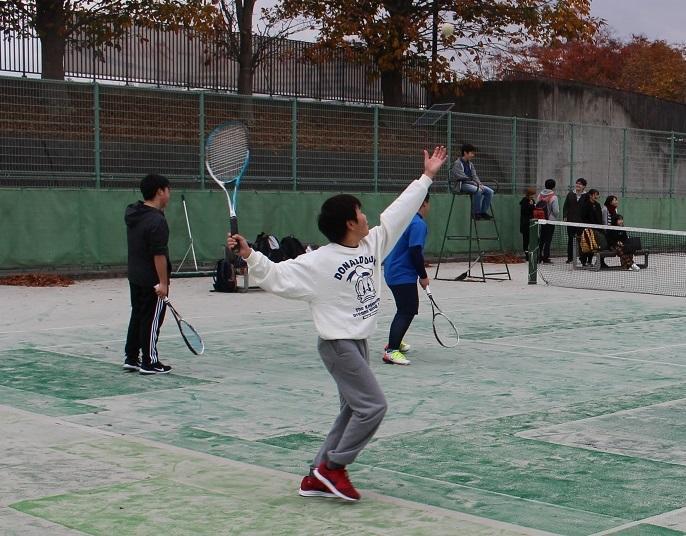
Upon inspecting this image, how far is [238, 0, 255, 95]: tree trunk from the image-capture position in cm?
2931

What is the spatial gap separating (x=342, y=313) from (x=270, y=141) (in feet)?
54.2

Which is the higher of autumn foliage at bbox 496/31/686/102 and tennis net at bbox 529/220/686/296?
autumn foliage at bbox 496/31/686/102

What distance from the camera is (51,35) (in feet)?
84.2

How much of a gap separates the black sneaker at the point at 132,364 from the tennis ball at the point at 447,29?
2388 centimetres

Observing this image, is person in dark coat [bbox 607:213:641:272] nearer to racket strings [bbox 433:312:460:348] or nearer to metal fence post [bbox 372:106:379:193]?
metal fence post [bbox 372:106:379:193]

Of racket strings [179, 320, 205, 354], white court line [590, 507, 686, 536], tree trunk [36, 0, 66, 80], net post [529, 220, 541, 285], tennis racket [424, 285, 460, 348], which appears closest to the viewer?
white court line [590, 507, 686, 536]

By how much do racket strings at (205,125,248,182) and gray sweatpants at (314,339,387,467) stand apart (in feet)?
10.6

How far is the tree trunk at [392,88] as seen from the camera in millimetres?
34031

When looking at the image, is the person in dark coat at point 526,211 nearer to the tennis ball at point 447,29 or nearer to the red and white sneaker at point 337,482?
the tennis ball at point 447,29

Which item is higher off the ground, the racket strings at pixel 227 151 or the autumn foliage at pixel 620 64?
the autumn foliage at pixel 620 64

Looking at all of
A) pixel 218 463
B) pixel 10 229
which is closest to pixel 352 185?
pixel 10 229

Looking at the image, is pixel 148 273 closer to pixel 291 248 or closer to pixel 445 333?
pixel 445 333

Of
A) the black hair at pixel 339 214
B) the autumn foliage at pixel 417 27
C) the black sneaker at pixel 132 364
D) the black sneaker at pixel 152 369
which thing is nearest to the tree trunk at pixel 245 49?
the autumn foliage at pixel 417 27

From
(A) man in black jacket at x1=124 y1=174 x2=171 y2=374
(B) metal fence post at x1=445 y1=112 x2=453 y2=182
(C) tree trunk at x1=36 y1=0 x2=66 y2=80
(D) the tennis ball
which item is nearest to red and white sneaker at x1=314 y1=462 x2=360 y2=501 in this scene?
(A) man in black jacket at x1=124 y1=174 x2=171 y2=374
